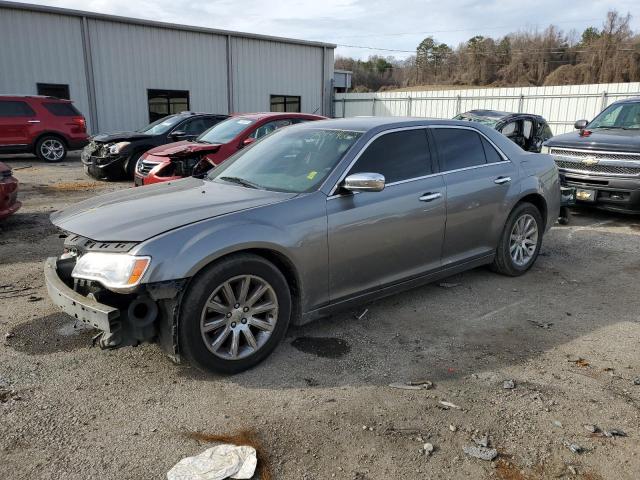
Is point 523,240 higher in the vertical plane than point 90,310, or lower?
lower

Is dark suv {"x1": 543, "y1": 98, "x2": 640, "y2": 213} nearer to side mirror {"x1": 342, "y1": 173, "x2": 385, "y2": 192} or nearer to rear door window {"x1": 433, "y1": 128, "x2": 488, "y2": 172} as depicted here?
rear door window {"x1": 433, "y1": 128, "x2": 488, "y2": 172}

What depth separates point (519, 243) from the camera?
5.66 metres

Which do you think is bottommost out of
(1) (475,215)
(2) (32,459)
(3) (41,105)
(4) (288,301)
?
(2) (32,459)

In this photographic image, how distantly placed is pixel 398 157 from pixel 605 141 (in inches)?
211

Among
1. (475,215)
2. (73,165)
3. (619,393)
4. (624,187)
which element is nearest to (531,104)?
(624,187)

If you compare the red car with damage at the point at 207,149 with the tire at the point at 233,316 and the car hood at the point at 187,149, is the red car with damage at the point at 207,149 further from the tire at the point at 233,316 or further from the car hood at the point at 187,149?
the tire at the point at 233,316

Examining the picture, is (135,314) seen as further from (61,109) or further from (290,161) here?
(61,109)

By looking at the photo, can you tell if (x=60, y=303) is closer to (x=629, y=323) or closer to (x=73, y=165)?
(x=629, y=323)

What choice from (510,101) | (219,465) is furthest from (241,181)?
(510,101)

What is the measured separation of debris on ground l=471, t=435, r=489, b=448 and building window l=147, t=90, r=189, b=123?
2276 cm

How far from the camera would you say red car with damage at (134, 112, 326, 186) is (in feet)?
28.7

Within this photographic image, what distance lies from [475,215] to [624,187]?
4.32 meters

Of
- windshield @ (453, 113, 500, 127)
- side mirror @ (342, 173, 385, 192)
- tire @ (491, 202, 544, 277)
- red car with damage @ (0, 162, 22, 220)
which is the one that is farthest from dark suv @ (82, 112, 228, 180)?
side mirror @ (342, 173, 385, 192)

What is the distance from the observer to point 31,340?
13.3ft
